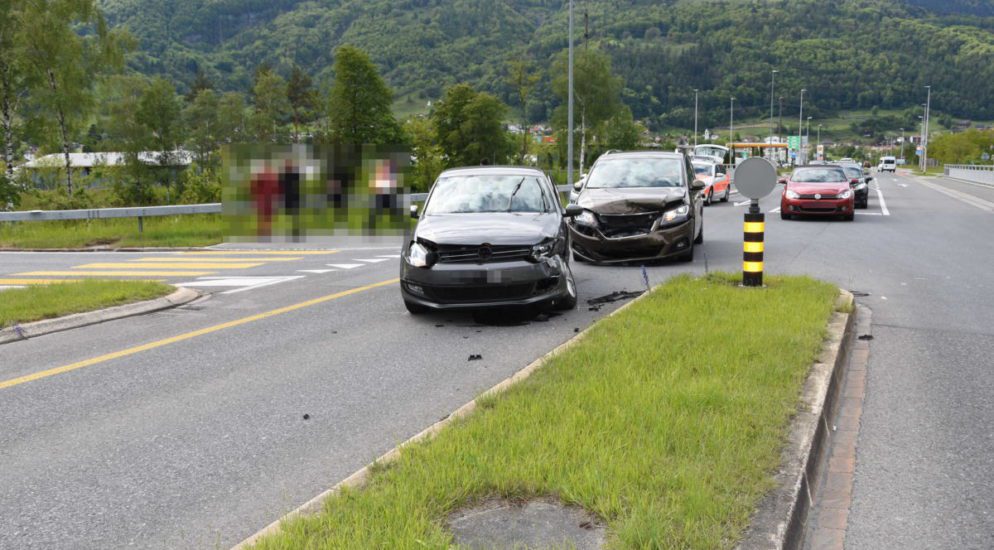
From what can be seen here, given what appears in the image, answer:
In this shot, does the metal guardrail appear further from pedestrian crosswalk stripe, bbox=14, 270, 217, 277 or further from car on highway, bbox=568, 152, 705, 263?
pedestrian crosswalk stripe, bbox=14, 270, 217, 277

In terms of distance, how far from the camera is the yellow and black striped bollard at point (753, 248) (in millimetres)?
10156

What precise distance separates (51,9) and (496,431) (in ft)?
136

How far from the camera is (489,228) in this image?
30.6 feet

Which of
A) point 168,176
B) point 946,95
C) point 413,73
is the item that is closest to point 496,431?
point 168,176

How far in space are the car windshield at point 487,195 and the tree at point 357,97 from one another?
56.2m

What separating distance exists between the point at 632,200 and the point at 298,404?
8621 millimetres

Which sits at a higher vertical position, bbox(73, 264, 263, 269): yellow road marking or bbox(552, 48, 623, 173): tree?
bbox(552, 48, 623, 173): tree

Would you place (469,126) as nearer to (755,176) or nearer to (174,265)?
(174,265)

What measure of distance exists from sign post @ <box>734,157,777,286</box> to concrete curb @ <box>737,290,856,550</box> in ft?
9.91

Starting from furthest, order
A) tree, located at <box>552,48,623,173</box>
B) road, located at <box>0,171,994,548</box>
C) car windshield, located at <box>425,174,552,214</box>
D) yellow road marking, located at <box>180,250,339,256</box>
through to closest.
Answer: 1. tree, located at <box>552,48,623,173</box>
2. yellow road marking, located at <box>180,250,339,256</box>
3. car windshield, located at <box>425,174,552,214</box>
4. road, located at <box>0,171,994,548</box>

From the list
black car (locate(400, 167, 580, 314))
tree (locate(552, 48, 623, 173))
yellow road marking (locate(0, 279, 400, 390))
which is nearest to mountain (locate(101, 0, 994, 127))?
tree (locate(552, 48, 623, 173))

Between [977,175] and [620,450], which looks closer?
[620,450]

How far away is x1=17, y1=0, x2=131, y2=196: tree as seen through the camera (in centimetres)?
3797

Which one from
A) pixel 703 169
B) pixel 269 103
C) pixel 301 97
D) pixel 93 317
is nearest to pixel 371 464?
pixel 93 317
